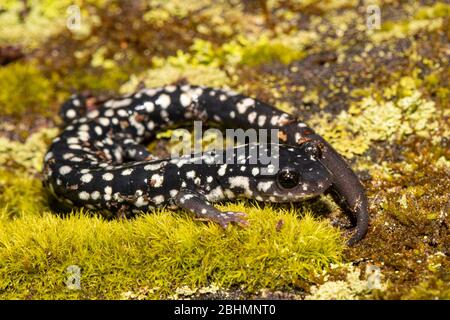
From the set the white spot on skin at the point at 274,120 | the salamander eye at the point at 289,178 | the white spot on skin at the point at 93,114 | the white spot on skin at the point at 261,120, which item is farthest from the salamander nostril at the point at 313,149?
the white spot on skin at the point at 93,114

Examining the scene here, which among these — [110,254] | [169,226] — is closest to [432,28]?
[169,226]

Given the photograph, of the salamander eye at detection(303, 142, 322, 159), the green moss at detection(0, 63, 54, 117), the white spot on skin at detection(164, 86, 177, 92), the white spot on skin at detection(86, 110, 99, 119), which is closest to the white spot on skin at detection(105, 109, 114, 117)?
the white spot on skin at detection(86, 110, 99, 119)

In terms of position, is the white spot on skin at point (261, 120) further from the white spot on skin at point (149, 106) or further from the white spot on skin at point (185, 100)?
the white spot on skin at point (149, 106)

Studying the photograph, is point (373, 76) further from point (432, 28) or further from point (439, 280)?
point (439, 280)

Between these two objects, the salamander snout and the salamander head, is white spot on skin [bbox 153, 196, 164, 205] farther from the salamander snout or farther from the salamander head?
the salamander snout

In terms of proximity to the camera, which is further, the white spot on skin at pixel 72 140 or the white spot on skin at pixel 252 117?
the white spot on skin at pixel 72 140

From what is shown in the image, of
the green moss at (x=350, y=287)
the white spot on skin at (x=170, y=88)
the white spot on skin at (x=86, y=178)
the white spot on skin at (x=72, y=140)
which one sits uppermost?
the white spot on skin at (x=170, y=88)

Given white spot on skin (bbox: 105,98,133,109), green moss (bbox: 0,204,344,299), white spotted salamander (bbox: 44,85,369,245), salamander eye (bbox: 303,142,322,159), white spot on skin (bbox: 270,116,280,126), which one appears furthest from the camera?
white spot on skin (bbox: 105,98,133,109)
